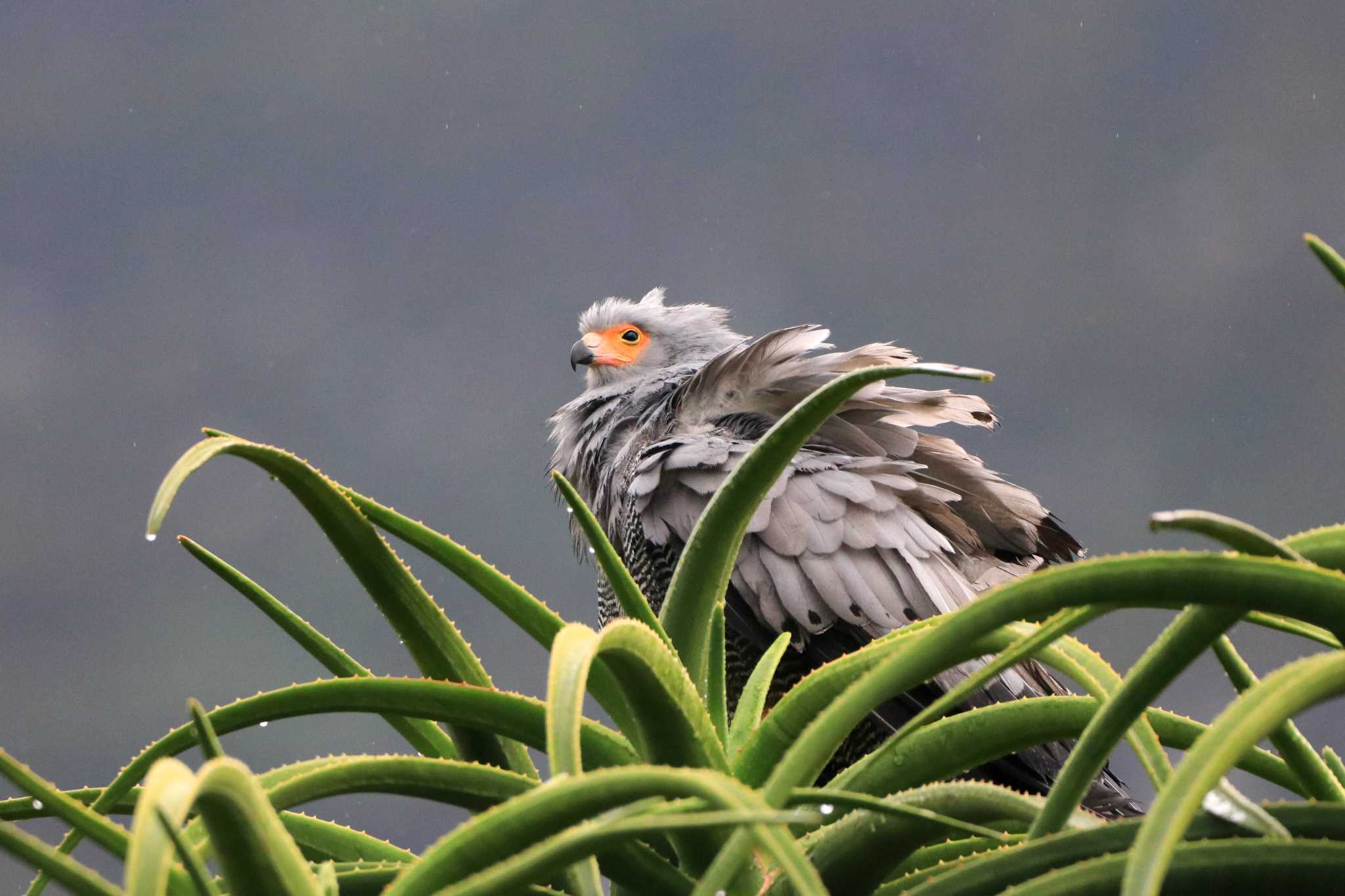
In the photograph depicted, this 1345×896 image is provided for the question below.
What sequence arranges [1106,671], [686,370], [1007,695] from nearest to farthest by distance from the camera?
1. [1106,671]
2. [1007,695]
3. [686,370]

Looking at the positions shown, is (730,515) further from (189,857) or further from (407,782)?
(189,857)

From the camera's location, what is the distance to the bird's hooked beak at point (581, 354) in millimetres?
4293

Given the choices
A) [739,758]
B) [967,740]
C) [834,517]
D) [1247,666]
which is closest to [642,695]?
[739,758]

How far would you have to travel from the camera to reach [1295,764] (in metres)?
0.87

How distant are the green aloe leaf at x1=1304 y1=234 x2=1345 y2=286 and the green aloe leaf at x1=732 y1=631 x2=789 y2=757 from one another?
23.5 inches

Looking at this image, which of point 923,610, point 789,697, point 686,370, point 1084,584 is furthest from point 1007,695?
point 1084,584

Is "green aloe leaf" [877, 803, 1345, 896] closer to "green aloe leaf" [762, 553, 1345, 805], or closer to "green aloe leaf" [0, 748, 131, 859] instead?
"green aloe leaf" [762, 553, 1345, 805]

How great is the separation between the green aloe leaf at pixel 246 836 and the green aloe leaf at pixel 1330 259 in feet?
2.31

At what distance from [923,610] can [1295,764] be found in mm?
2072

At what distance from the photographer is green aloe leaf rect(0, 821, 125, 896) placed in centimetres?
72

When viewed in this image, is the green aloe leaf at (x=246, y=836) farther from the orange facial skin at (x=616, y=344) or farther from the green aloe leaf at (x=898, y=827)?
the orange facial skin at (x=616, y=344)

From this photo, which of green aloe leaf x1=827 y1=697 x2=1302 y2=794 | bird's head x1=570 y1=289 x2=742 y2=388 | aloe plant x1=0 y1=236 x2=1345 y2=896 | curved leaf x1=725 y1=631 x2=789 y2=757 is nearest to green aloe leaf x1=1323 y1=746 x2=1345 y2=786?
aloe plant x1=0 y1=236 x2=1345 y2=896

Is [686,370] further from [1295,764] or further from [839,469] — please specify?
[1295,764]

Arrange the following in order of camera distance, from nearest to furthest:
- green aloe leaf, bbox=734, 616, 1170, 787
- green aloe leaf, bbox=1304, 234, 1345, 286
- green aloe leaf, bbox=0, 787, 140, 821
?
green aloe leaf, bbox=1304, 234, 1345, 286 → green aloe leaf, bbox=734, 616, 1170, 787 → green aloe leaf, bbox=0, 787, 140, 821
